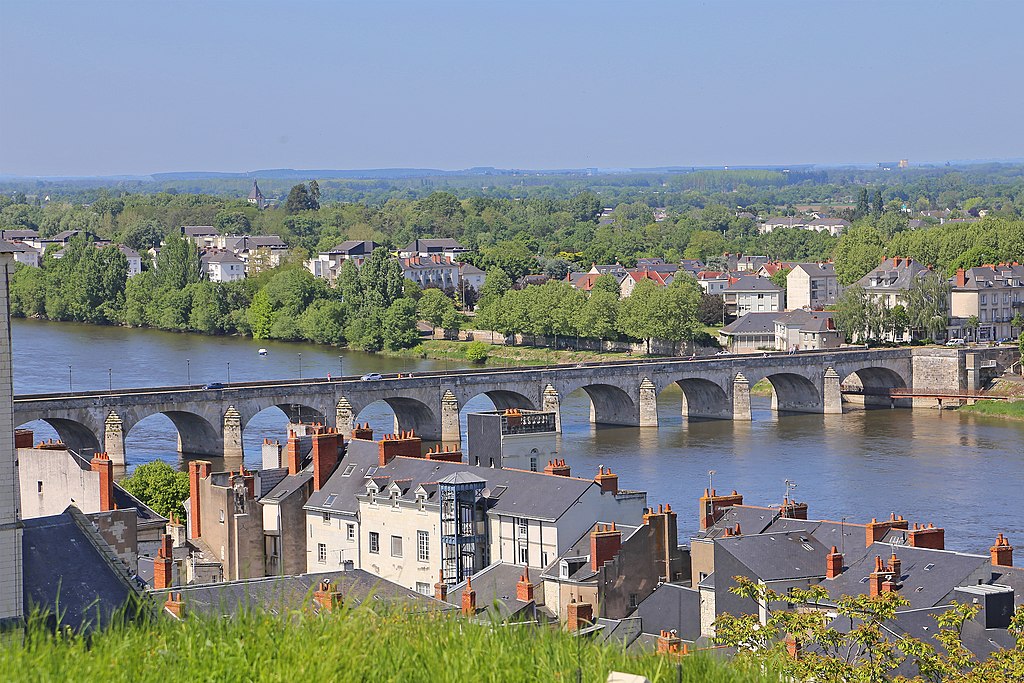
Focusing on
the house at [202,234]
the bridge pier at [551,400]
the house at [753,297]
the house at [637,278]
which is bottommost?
the bridge pier at [551,400]

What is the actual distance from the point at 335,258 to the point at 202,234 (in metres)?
42.5

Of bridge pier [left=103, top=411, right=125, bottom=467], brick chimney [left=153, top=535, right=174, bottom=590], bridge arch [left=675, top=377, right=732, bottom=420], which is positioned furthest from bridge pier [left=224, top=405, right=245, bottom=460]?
Result: brick chimney [left=153, top=535, right=174, bottom=590]

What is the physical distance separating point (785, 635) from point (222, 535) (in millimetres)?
13681

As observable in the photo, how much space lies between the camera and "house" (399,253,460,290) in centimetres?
13462

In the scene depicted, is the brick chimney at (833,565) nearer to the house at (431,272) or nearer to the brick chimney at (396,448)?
the brick chimney at (396,448)

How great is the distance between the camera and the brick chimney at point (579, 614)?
82.8 ft

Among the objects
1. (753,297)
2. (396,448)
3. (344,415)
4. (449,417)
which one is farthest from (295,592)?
(753,297)

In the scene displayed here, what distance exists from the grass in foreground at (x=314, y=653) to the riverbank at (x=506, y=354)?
82.9 meters

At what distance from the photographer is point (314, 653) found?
43.1 feet

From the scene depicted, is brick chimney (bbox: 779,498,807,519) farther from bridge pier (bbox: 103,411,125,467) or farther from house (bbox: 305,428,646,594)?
bridge pier (bbox: 103,411,125,467)

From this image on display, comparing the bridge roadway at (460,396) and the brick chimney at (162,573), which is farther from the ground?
the brick chimney at (162,573)

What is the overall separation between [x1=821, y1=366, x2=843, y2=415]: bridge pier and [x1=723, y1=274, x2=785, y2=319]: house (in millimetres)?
35497

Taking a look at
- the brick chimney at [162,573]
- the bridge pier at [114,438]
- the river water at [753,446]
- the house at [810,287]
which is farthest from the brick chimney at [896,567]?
the house at [810,287]

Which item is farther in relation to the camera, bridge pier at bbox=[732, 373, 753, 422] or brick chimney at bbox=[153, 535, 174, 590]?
bridge pier at bbox=[732, 373, 753, 422]
